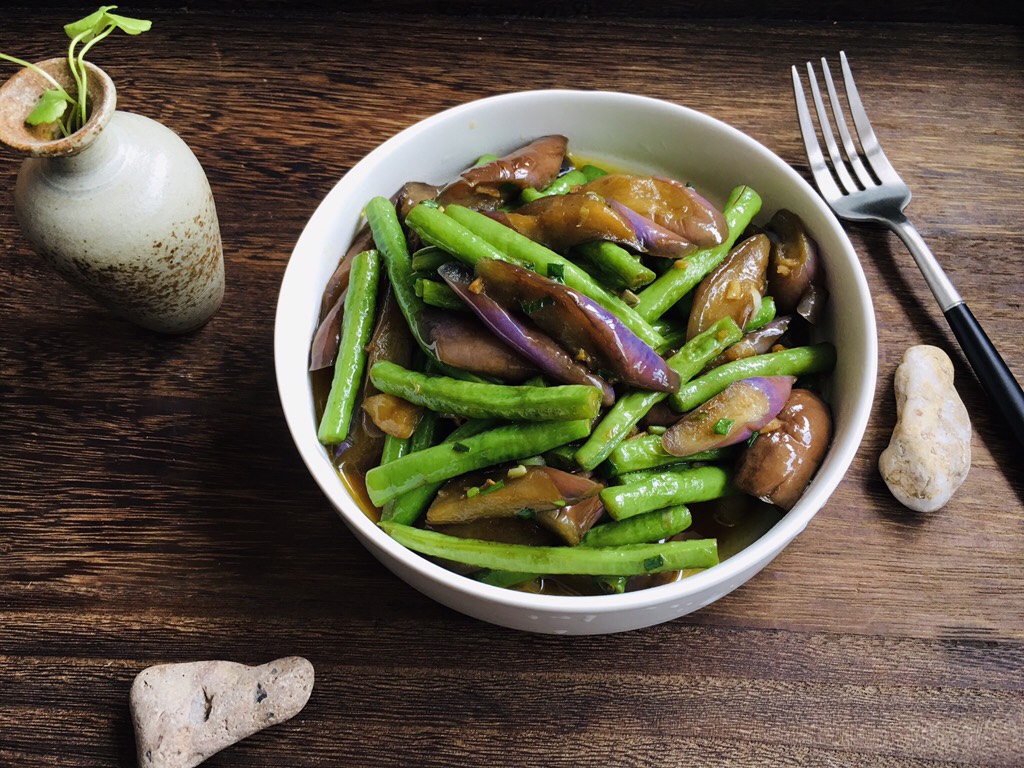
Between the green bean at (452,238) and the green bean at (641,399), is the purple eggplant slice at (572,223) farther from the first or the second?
the green bean at (641,399)

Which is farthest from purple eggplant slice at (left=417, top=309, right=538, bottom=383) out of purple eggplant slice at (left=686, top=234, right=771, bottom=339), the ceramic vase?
the ceramic vase

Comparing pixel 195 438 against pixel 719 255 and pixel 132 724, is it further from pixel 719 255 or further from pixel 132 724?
pixel 719 255

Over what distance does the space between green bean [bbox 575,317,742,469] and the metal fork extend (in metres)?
0.84

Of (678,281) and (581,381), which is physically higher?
(678,281)

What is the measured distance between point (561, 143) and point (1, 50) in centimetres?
213

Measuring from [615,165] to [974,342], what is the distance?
118cm

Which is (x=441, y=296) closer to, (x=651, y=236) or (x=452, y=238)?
(x=452, y=238)

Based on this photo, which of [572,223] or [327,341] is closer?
[572,223]

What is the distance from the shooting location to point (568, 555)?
2037 millimetres

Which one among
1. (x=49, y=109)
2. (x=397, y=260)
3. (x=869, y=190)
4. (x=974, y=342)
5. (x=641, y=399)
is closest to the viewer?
(x=49, y=109)

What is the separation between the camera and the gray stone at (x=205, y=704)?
84.9 inches

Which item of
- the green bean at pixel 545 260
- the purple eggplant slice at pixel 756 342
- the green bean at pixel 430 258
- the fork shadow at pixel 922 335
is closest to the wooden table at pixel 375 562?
the fork shadow at pixel 922 335

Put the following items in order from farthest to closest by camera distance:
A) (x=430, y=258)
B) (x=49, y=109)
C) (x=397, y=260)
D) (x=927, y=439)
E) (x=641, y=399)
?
(x=927, y=439) → (x=397, y=260) → (x=430, y=258) → (x=641, y=399) → (x=49, y=109)

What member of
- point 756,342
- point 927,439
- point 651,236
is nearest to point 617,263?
point 651,236
